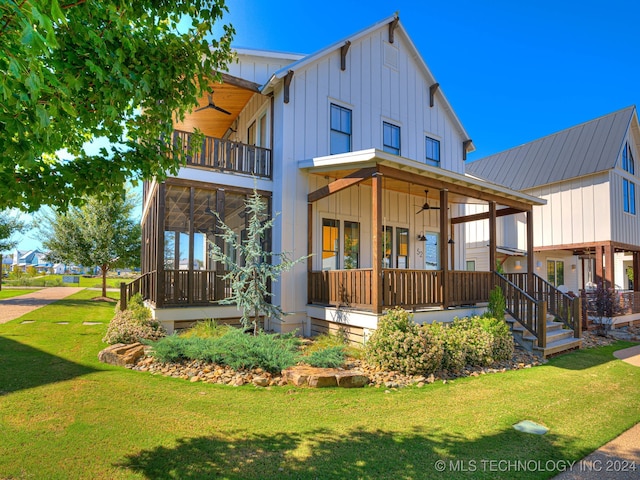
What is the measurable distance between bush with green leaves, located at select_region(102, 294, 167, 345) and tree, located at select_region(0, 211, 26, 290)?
658 inches

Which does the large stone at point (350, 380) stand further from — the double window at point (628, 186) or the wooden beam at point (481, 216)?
the double window at point (628, 186)

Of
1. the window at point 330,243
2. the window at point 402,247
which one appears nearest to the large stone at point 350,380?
the window at point 330,243

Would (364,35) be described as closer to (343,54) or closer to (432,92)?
(343,54)

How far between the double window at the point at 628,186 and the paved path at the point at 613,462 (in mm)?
16483

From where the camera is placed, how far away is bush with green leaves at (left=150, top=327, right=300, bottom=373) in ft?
22.9

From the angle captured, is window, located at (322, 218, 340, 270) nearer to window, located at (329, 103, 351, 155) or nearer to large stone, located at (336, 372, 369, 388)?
window, located at (329, 103, 351, 155)

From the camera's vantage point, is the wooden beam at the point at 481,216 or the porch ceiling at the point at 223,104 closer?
the porch ceiling at the point at 223,104

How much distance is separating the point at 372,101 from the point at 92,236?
16533 millimetres

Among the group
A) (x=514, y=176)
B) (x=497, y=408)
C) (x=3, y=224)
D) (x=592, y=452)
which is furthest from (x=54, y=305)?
(x=514, y=176)

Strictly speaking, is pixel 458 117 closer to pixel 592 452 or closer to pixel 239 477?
pixel 592 452

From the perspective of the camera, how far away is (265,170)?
37.0 feet

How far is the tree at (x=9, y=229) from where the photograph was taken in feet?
69.6

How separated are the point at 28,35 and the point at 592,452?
6148mm

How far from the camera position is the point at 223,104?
13531 mm
